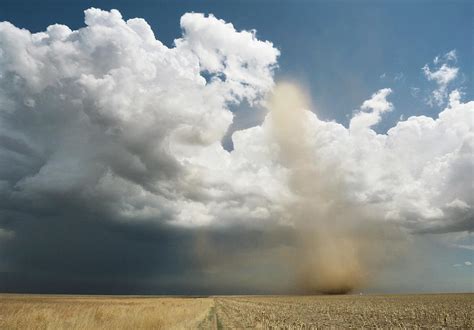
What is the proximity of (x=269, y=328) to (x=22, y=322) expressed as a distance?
15637 mm

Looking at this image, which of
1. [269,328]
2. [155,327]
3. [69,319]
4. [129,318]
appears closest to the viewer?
[69,319]

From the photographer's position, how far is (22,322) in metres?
17.7

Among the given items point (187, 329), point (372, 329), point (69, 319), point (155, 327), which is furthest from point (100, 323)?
point (372, 329)

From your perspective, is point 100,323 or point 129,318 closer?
point 100,323

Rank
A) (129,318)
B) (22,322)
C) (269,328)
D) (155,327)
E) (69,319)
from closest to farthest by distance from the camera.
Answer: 1. (22,322)
2. (69,319)
3. (155,327)
4. (129,318)
5. (269,328)

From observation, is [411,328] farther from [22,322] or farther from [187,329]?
[22,322]

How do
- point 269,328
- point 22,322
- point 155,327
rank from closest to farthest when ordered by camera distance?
point 22,322
point 155,327
point 269,328

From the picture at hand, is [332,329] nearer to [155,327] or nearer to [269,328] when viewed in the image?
[269,328]

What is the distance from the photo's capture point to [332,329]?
26.2 m

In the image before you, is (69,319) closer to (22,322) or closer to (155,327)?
(22,322)

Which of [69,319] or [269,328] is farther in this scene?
[269,328]

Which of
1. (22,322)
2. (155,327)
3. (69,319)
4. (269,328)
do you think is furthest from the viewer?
(269,328)

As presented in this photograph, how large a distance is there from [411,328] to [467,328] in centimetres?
402

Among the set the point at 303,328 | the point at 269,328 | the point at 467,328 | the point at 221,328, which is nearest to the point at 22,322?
the point at 221,328
